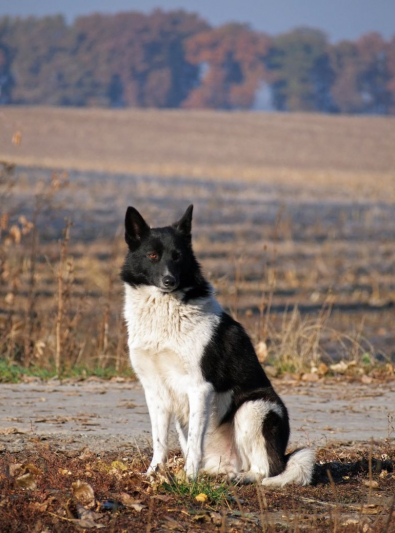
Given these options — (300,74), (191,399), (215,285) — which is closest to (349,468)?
(191,399)

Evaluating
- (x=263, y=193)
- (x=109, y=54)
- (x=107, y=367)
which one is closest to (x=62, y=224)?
(x=107, y=367)

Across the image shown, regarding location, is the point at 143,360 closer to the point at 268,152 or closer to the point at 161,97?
the point at 268,152

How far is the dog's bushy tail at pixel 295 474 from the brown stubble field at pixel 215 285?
94mm

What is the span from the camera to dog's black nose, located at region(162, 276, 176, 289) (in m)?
5.60

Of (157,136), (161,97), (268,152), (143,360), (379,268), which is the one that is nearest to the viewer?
(143,360)

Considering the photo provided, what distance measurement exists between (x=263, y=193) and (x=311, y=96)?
3246 inches

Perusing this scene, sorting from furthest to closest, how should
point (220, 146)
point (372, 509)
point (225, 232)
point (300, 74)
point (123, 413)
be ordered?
1. point (300, 74)
2. point (220, 146)
3. point (225, 232)
4. point (123, 413)
5. point (372, 509)

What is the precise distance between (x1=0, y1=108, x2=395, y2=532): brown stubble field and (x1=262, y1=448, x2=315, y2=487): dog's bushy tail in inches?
3.7

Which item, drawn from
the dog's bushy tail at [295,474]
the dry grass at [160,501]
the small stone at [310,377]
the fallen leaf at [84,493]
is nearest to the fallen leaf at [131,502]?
the dry grass at [160,501]

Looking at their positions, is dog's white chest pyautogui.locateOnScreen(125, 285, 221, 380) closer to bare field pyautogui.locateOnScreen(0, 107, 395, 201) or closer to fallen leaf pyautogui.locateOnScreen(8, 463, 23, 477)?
fallen leaf pyautogui.locateOnScreen(8, 463, 23, 477)

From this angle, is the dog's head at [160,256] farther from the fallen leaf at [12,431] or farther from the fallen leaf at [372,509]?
the fallen leaf at [372,509]

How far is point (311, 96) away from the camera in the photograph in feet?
376

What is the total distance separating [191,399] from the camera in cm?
548

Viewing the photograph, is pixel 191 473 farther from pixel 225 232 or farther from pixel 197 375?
pixel 225 232
